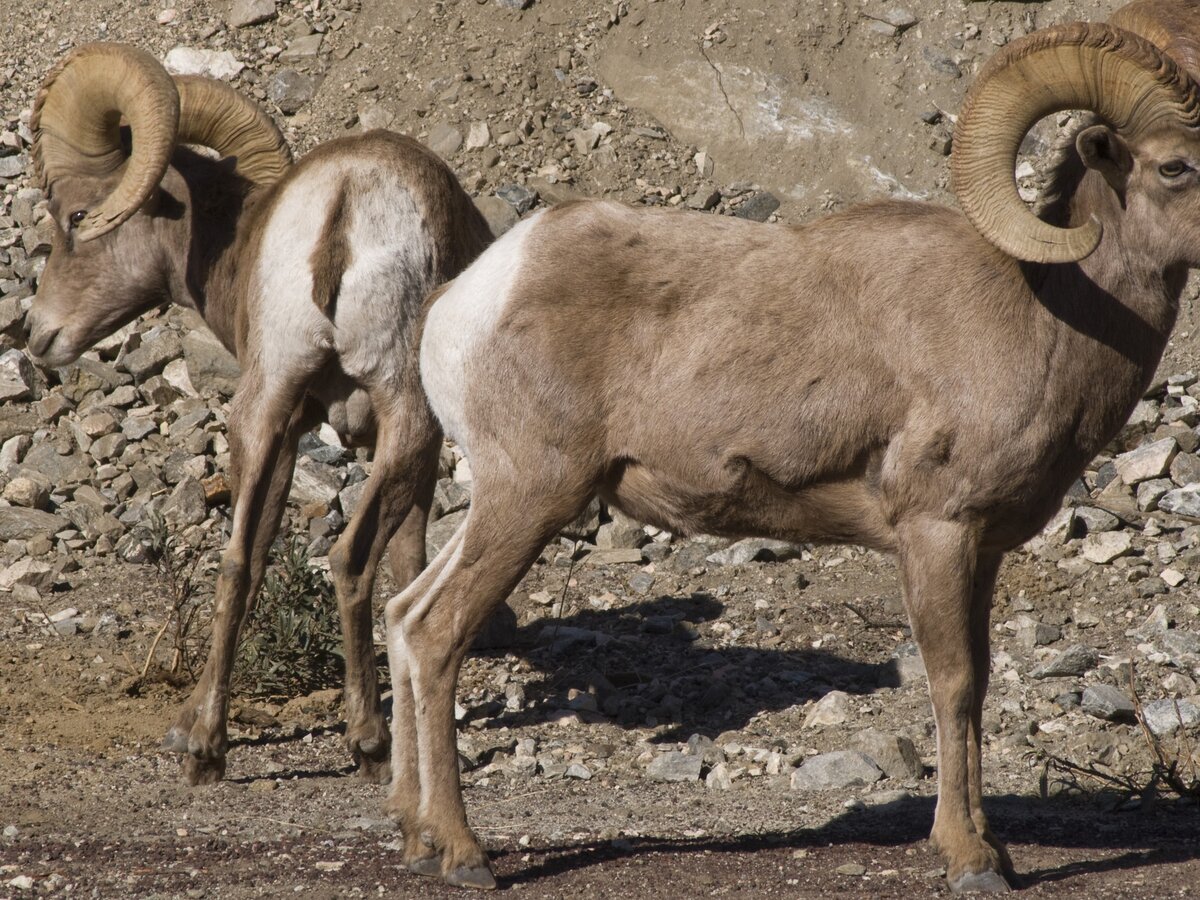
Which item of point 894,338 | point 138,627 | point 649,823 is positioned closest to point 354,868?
point 649,823

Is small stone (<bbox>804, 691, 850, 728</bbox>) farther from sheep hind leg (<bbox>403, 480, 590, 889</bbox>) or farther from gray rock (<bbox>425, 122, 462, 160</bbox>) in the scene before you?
gray rock (<bbox>425, 122, 462, 160</bbox>)

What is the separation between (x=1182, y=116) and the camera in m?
4.71

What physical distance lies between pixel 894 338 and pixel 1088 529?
469 centimetres

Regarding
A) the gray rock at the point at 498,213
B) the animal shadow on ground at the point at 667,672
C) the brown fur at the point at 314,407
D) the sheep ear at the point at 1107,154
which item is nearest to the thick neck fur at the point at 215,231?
the brown fur at the point at 314,407

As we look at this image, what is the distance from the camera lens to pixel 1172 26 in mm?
5141

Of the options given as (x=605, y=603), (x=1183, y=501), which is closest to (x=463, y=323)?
(x=605, y=603)

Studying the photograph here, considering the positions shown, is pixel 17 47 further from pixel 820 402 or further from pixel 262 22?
pixel 820 402

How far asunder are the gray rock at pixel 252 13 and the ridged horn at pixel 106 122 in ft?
21.4

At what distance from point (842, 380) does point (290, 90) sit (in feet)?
30.3

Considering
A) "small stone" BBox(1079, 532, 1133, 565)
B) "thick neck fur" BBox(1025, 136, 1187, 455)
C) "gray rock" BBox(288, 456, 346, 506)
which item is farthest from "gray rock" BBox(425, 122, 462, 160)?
"thick neck fur" BBox(1025, 136, 1187, 455)

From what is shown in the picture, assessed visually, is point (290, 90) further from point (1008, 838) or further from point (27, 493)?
point (1008, 838)

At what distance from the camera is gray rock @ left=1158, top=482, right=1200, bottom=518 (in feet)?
29.8

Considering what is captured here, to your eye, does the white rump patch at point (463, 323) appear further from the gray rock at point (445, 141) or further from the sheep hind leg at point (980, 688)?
the gray rock at point (445, 141)

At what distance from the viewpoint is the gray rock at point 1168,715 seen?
682 cm
